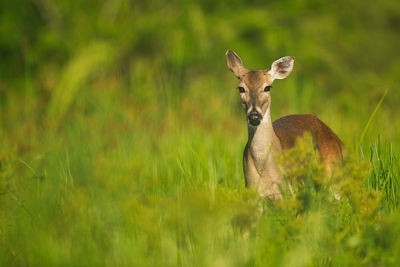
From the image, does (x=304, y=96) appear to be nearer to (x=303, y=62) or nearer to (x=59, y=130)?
(x=303, y=62)

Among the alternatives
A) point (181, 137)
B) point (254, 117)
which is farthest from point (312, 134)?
point (181, 137)

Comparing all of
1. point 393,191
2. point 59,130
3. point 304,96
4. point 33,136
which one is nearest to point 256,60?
point 304,96

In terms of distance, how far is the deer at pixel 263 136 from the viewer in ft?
13.9

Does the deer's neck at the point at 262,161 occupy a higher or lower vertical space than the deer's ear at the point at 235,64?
lower

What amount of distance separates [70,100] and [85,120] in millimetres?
2652

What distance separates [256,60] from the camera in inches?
437

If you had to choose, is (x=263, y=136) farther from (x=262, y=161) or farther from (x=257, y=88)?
(x=257, y=88)

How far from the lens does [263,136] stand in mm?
4375

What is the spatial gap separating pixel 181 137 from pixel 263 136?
135 centimetres

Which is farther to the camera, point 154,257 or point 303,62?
point 303,62

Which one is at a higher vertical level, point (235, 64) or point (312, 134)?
point (235, 64)

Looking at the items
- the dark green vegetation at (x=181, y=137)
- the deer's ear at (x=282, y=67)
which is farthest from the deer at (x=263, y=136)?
the dark green vegetation at (x=181, y=137)

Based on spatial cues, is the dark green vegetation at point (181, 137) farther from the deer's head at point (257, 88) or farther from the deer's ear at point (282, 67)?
the deer's ear at point (282, 67)

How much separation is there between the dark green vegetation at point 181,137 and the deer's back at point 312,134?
31 cm
